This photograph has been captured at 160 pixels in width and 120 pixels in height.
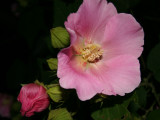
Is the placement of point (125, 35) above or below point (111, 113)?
A: above

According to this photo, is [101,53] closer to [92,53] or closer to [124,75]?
[92,53]

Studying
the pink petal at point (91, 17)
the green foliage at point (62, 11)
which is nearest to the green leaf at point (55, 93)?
the pink petal at point (91, 17)

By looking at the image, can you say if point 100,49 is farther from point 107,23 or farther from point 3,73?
point 3,73

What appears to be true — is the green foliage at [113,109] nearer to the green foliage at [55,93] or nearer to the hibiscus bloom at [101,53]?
the hibiscus bloom at [101,53]

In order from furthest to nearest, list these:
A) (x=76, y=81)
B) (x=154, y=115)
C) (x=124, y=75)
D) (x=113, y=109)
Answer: (x=154, y=115) < (x=113, y=109) < (x=124, y=75) < (x=76, y=81)

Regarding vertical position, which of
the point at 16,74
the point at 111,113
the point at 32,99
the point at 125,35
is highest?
the point at 125,35

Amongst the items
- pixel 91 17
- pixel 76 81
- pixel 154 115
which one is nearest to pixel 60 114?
pixel 76 81

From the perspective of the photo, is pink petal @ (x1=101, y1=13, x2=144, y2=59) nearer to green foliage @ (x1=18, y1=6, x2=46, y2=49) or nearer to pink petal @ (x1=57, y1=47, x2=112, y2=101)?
pink petal @ (x1=57, y1=47, x2=112, y2=101)
